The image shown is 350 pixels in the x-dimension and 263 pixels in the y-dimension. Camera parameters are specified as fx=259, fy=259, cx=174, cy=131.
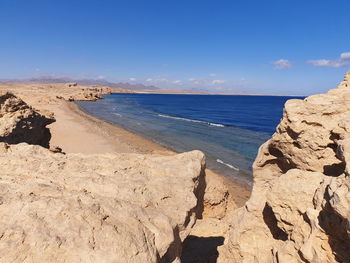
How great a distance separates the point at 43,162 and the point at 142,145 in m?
28.3

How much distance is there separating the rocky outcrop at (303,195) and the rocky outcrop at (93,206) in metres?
1.97

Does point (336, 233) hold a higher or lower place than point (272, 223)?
higher

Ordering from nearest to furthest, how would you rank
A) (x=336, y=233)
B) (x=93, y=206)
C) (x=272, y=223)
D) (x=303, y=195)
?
(x=93, y=206) → (x=336, y=233) → (x=303, y=195) → (x=272, y=223)

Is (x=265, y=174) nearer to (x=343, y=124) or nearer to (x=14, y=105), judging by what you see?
(x=343, y=124)

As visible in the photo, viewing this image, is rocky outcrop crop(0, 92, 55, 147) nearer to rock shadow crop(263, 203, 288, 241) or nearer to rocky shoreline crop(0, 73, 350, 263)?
rocky shoreline crop(0, 73, 350, 263)

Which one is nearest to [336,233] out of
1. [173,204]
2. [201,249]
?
[173,204]

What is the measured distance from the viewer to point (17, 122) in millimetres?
11859

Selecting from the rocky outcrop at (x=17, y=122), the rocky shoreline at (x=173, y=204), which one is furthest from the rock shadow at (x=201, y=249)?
the rocky outcrop at (x=17, y=122)

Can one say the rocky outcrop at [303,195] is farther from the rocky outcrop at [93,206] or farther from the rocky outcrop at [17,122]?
the rocky outcrop at [17,122]

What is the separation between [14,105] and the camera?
12.4 metres

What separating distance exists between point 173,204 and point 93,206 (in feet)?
5.50

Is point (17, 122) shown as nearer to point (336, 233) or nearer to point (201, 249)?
point (201, 249)

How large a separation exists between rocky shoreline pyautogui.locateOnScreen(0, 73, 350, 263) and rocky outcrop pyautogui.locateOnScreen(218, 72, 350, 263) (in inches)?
0.9

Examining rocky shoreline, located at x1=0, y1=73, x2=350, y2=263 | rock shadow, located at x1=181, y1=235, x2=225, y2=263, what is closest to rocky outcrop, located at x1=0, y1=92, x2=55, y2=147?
rocky shoreline, located at x1=0, y1=73, x2=350, y2=263
